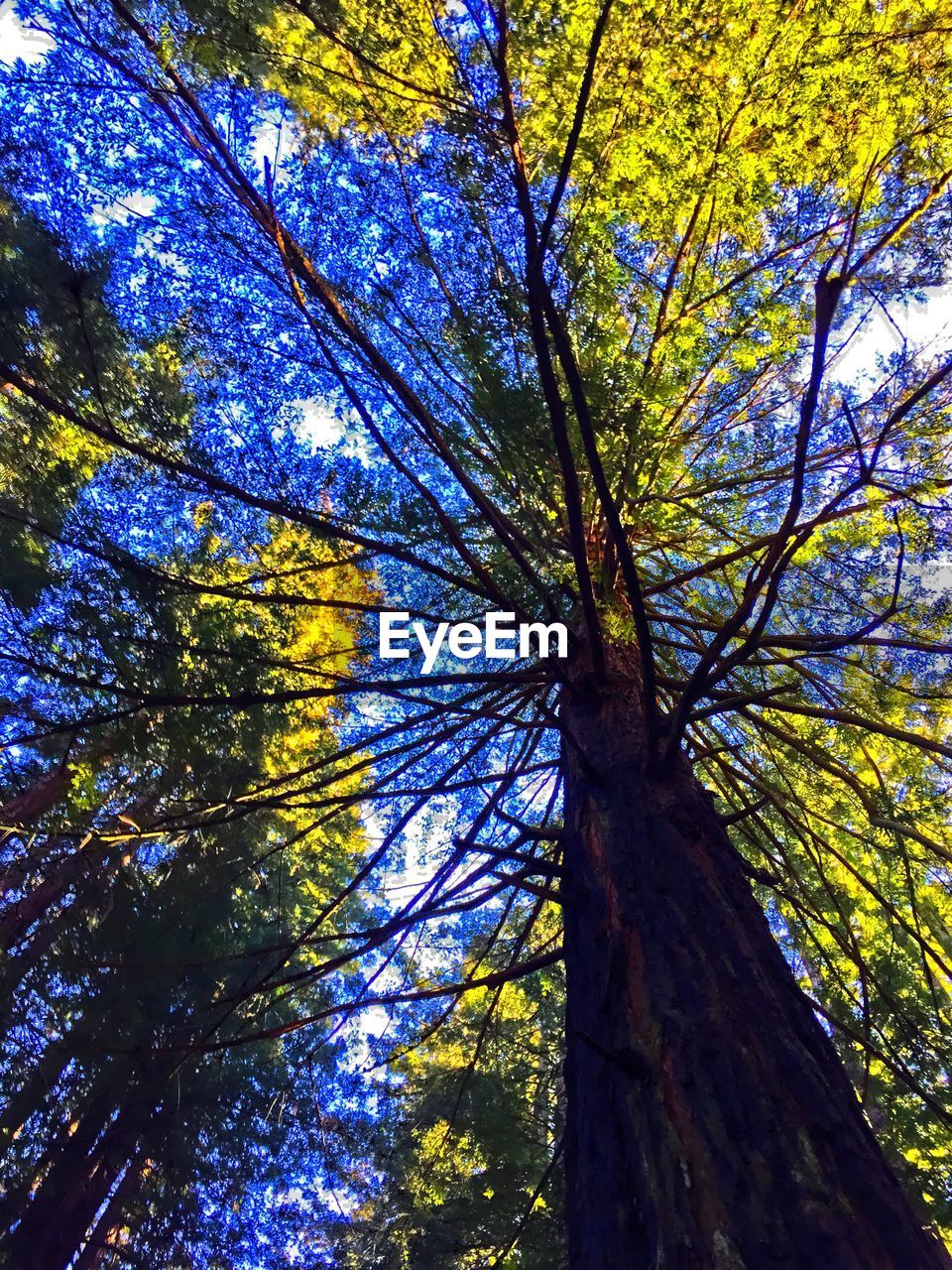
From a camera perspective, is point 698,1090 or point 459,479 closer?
point 698,1090

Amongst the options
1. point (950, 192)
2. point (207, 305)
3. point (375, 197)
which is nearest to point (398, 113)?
point (375, 197)

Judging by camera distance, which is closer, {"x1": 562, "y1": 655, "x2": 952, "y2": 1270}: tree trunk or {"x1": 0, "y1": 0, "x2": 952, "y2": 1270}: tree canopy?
{"x1": 562, "y1": 655, "x2": 952, "y2": 1270}: tree trunk

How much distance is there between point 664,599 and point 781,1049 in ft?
13.6

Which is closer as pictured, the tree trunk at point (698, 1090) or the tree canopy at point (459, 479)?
the tree trunk at point (698, 1090)

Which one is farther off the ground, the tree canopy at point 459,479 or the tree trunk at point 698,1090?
the tree canopy at point 459,479

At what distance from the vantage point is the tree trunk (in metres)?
1.04

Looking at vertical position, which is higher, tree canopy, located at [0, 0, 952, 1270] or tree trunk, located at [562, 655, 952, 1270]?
tree canopy, located at [0, 0, 952, 1270]

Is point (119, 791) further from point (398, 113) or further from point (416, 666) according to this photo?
point (398, 113)

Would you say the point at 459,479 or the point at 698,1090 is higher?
the point at 459,479

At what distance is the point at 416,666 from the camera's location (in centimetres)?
499

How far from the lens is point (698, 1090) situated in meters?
1.27

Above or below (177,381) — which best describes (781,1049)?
below

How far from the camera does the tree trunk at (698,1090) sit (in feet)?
3.40

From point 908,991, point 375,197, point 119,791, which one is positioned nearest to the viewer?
point 375,197
